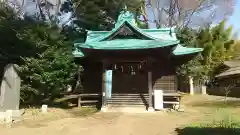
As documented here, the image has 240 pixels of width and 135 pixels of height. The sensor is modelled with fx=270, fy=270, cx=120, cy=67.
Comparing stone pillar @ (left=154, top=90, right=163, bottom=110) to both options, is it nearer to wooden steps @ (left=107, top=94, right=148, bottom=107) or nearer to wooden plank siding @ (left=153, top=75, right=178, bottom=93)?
wooden steps @ (left=107, top=94, right=148, bottom=107)

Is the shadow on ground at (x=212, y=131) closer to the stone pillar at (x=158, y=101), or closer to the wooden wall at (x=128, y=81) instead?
the stone pillar at (x=158, y=101)

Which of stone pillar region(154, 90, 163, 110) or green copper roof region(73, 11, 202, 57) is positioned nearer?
green copper roof region(73, 11, 202, 57)

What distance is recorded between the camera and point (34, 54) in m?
17.7

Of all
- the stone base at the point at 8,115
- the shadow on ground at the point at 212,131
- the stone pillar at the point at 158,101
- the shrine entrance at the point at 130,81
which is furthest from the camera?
the shrine entrance at the point at 130,81

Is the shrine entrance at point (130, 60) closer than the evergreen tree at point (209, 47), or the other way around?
the shrine entrance at point (130, 60)

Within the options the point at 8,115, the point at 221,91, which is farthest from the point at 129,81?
the point at 221,91

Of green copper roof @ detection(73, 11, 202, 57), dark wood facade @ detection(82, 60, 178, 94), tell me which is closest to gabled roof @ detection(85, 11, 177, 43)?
green copper roof @ detection(73, 11, 202, 57)

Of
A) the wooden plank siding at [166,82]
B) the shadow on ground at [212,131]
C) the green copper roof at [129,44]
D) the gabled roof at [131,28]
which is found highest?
the gabled roof at [131,28]

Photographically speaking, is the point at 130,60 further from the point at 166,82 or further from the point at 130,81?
the point at 166,82

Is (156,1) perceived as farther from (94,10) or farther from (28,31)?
(28,31)

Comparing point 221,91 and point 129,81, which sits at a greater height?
point 129,81

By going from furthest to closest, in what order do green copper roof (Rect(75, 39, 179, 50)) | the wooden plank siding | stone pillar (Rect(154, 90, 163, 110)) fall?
the wooden plank siding
stone pillar (Rect(154, 90, 163, 110))
green copper roof (Rect(75, 39, 179, 50))

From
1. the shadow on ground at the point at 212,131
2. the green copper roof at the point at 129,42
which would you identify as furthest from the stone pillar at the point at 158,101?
the shadow on ground at the point at 212,131

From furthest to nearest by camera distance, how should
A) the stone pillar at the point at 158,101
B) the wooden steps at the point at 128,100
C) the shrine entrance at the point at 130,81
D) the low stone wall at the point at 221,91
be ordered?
the low stone wall at the point at 221,91 → the shrine entrance at the point at 130,81 → the wooden steps at the point at 128,100 → the stone pillar at the point at 158,101
